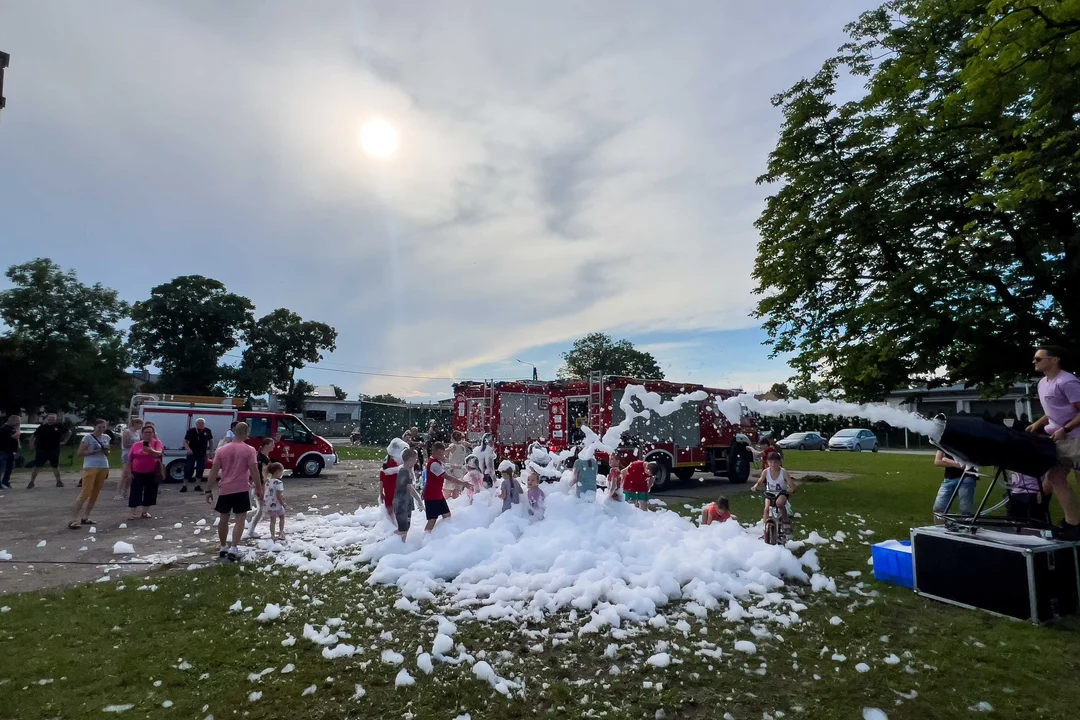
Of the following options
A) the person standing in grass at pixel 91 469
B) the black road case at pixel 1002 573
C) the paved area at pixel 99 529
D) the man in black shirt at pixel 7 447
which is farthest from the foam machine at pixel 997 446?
the man in black shirt at pixel 7 447

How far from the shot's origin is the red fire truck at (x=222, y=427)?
16.8m

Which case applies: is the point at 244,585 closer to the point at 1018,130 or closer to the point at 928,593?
the point at 928,593

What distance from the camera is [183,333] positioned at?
3903 cm

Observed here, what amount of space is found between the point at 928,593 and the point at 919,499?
8471 mm

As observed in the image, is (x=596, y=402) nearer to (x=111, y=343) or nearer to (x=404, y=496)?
(x=404, y=496)

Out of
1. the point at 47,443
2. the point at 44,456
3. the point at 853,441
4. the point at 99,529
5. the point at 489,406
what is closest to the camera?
the point at 99,529

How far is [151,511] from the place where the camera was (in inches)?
461

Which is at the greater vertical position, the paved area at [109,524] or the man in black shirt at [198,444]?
the man in black shirt at [198,444]

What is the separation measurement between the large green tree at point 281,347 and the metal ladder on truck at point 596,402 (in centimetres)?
3390

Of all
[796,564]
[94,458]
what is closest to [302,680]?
[796,564]

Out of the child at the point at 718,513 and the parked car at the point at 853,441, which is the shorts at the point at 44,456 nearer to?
the child at the point at 718,513

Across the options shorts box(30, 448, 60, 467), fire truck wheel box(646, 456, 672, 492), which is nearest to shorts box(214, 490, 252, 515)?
fire truck wheel box(646, 456, 672, 492)

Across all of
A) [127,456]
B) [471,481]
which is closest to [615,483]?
[471,481]

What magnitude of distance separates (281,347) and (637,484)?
43.5 metres
